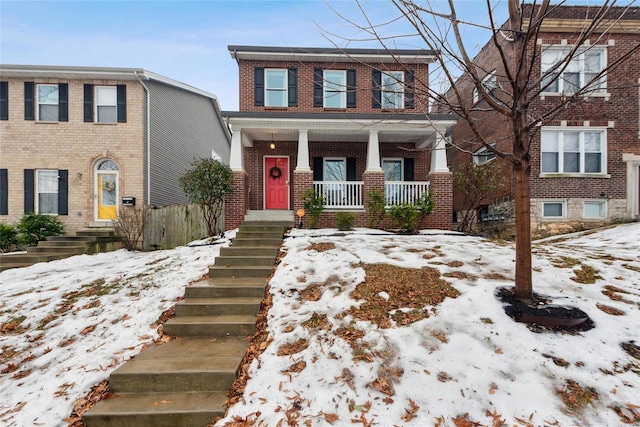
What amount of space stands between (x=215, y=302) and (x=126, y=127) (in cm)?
992

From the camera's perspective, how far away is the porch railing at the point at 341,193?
9674 mm

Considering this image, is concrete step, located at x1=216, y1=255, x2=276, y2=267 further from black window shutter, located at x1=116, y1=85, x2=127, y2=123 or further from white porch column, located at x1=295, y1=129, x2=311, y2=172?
black window shutter, located at x1=116, y1=85, x2=127, y2=123

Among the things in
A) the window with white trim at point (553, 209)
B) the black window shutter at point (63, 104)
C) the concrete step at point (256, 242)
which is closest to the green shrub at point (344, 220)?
the concrete step at point (256, 242)

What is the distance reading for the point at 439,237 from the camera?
7918mm

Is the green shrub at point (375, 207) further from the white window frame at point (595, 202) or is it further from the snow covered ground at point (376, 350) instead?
the white window frame at point (595, 202)

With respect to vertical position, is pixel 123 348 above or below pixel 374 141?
below

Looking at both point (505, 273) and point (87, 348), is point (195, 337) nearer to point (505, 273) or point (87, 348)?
point (87, 348)

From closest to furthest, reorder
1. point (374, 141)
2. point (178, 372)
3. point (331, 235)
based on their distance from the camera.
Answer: point (178, 372)
point (331, 235)
point (374, 141)

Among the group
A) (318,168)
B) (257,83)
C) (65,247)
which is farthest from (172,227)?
(257,83)

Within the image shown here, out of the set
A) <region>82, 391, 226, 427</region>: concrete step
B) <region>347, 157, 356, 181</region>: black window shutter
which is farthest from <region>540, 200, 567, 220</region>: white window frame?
<region>82, 391, 226, 427</region>: concrete step

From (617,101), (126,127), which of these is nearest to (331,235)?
(126,127)

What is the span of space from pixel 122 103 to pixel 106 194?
3.56 m

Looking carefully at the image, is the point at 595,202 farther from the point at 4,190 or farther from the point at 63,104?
the point at 4,190

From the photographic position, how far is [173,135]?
12.9 metres
